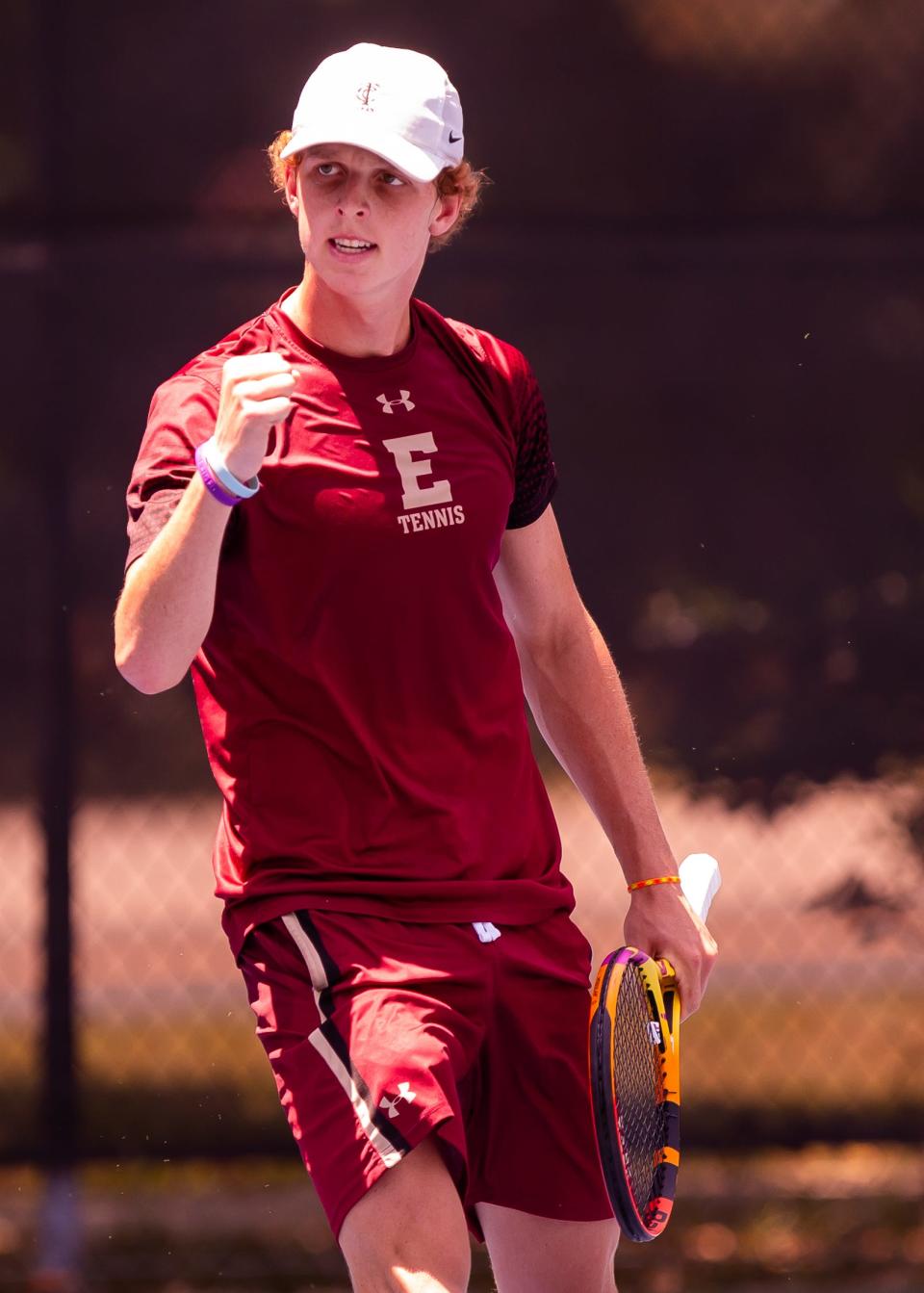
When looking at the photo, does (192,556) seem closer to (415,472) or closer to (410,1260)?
(415,472)

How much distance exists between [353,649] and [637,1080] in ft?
2.34

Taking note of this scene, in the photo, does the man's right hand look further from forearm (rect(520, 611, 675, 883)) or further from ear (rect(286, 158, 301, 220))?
forearm (rect(520, 611, 675, 883))

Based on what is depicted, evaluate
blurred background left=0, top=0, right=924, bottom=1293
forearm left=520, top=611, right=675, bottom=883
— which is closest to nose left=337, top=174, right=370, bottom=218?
forearm left=520, top=611, right=675, bottom=883

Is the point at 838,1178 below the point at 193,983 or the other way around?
below


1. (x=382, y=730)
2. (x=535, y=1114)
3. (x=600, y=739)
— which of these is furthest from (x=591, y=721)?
(x=535, y=1114)

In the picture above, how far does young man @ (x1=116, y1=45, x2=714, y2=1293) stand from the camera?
2.51 meters

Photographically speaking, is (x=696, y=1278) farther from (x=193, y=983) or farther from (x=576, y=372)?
(x=576, y=372)

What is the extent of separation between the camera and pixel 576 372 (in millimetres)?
4891

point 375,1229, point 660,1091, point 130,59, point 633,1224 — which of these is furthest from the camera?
point 130,59

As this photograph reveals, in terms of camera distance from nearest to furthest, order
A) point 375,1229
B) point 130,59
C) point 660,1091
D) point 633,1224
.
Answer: point 375,1229 → point 633,1224 → point 660,1091 → point 130,59

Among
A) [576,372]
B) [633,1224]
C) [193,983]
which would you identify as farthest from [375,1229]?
[576,372]

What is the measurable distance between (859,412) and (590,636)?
209 centimetres

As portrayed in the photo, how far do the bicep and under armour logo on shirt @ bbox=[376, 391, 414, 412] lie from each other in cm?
34

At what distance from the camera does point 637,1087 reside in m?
2.81
